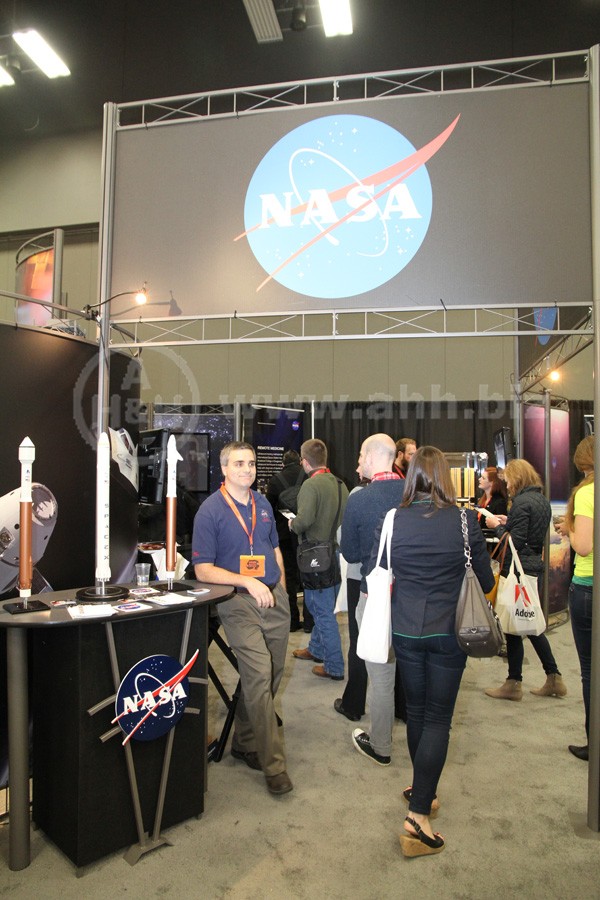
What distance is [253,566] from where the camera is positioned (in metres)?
2.61

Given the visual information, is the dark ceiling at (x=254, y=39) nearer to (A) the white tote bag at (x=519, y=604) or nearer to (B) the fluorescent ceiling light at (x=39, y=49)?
(B) the fluorescent ceiling light at (x=39, y=49)

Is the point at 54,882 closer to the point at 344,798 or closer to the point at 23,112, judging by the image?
the point at 344,798

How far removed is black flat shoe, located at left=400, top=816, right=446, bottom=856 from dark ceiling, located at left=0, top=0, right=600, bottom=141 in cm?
624

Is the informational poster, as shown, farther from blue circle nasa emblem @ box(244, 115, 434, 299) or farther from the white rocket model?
the white rocket model

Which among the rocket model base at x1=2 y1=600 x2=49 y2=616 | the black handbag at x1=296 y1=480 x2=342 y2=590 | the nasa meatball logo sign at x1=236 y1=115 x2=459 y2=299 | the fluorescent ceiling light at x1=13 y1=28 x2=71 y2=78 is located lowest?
the black handbag at x1=296 y1=480 x2=342 y2=590

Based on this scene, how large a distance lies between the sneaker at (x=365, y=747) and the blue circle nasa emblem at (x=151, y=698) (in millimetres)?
1149

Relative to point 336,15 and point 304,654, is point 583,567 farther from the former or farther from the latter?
point 336,15

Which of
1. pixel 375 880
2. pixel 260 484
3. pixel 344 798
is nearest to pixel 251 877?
pixel 375 880

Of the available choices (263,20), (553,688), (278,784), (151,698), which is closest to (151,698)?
(151,698)

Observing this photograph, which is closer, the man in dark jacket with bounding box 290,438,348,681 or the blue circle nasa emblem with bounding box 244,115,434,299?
the blue circle nasa emblem with bounding box 244,115,434,299

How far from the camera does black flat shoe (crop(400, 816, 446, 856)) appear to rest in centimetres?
210

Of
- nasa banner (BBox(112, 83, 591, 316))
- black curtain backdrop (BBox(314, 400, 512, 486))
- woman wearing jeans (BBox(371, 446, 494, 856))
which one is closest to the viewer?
woman wearing jeans (BBox(371, 446, 494, 856))

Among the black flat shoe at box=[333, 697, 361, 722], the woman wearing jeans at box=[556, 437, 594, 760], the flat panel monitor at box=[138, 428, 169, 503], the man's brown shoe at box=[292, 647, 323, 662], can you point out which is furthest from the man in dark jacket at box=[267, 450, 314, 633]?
the woman wearing jeans at box=[556, 437, 594, 760]

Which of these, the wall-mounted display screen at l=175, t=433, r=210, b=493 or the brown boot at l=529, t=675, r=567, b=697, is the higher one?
the wall-mounted display screen at l=175, t=433, r=210, b=493
